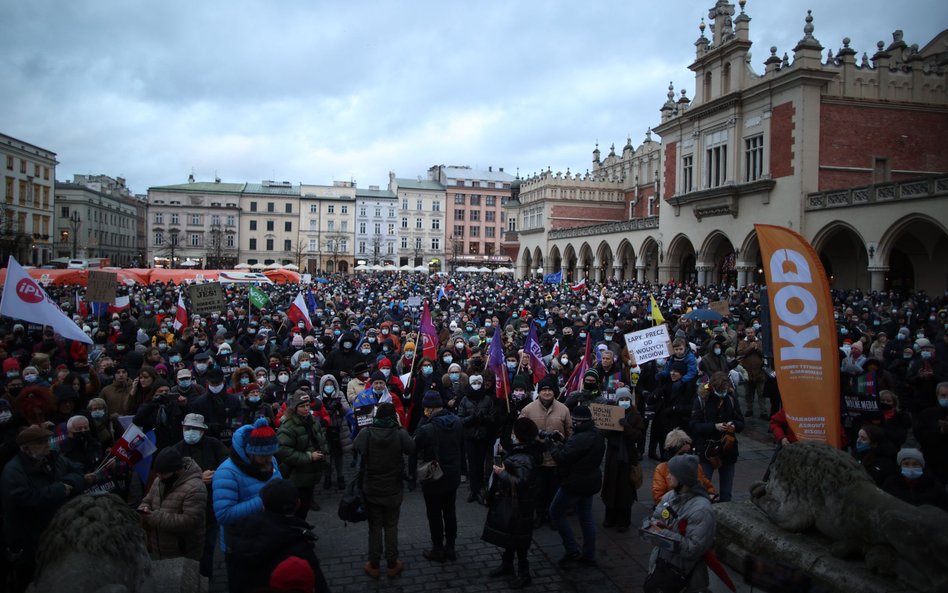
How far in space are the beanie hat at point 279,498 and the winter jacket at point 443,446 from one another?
8.18ft

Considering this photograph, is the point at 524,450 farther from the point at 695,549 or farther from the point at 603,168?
the point at 603,168

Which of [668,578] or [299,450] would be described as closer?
[668,578]

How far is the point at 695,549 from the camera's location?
4.00 meters

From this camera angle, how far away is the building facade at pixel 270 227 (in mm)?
85625

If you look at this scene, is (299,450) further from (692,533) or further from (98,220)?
(98,220)

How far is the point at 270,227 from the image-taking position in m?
86.2

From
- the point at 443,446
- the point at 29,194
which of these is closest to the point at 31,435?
the point at 443,446

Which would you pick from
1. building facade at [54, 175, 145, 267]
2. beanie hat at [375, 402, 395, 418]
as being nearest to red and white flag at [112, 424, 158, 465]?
beanie hat at [375, 402, 395, 418]

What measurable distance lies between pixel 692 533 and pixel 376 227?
287ft

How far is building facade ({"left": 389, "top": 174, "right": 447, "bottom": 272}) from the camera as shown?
89.9 meters

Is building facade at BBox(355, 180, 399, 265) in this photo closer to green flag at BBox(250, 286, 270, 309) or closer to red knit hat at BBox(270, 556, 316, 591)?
green flag at BBox(250, 286, 270, 309)

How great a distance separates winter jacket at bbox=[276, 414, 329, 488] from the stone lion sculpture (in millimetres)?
4226

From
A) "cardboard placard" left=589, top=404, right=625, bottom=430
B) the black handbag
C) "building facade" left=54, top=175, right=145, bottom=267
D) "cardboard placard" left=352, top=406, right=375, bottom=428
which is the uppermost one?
"building facade" left=54, top=175, right=145, bottom=267

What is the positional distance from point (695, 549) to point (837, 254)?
31.7 m
